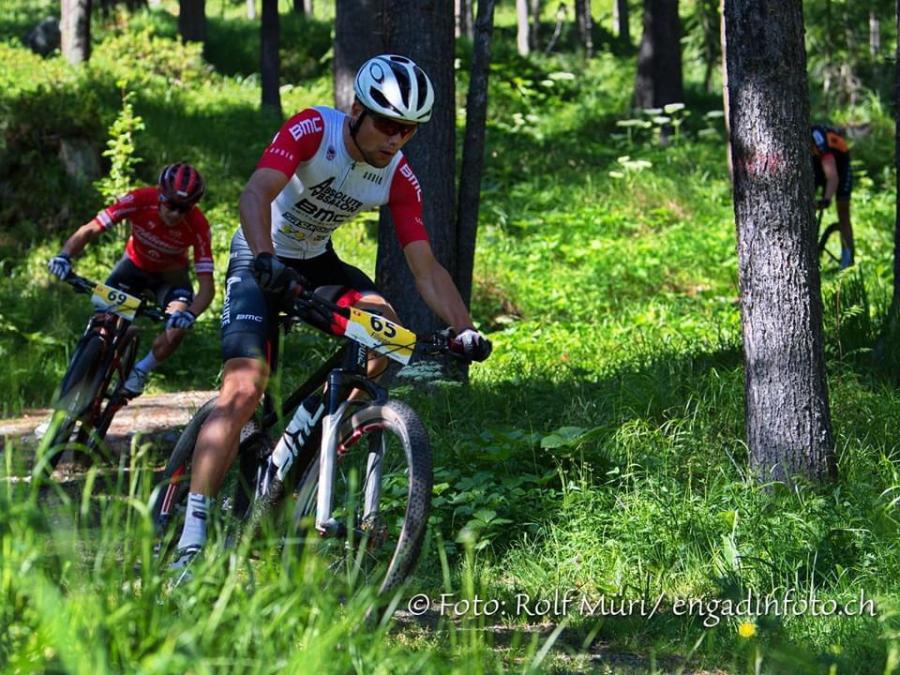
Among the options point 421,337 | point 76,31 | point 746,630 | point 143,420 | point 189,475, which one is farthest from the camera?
point 76,31

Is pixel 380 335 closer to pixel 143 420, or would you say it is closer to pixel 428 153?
pixel 428 153

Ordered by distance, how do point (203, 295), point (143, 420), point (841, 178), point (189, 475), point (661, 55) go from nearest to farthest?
1. point (189, 475)
2. point (203, 295)
3. point (143, 420)
4. point (841, 178)
5. point (661, 55)

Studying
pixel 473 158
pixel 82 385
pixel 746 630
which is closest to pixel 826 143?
pixel 473 158

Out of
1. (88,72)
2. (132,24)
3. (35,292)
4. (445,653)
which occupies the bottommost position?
(445,653)

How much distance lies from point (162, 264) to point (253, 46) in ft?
72.1

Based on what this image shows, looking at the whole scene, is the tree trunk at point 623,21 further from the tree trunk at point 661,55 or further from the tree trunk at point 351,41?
the tree trunk at point 351,41

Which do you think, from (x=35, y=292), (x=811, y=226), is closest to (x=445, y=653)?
(x=811, y=226)

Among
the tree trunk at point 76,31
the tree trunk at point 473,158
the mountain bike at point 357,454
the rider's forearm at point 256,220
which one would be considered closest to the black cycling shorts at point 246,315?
the mountain bike at point 357,454

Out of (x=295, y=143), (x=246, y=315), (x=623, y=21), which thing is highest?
(x=623, y=21)

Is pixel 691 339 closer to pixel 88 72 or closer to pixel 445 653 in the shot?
pixel 445 653

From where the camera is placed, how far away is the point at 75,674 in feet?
9.35

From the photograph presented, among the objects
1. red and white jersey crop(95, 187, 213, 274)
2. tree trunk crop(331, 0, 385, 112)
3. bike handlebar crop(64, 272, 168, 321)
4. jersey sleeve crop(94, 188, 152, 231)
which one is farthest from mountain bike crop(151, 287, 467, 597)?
tree trunk crop(331, 0, 385, 112)

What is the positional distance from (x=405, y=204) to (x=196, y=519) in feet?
5.57

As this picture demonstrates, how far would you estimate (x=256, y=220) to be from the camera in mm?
5082
